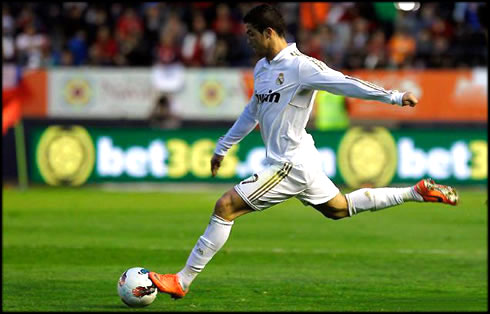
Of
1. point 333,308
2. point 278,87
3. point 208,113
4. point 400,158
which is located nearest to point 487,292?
point 333,308

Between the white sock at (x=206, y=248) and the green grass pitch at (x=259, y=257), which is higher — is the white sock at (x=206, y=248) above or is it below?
above

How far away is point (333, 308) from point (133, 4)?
17.3 metres

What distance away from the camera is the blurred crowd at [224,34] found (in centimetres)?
2292

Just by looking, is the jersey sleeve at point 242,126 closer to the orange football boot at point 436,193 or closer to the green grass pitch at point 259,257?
the green grass pitch at point 259,257

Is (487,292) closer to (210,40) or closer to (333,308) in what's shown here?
(333,308)

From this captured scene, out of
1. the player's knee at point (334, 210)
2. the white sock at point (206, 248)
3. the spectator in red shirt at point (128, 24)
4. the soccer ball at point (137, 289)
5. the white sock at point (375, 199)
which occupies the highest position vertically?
the spectator in red shirt at point (128, 24)

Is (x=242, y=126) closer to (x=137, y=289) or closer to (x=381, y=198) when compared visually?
(x=381, y=198)

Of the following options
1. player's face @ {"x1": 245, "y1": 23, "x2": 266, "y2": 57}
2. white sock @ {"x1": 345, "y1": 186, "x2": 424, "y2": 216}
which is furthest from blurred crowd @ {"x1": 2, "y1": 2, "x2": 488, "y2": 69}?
player's face @ {"x1": 245, "y1": 23, "x2": 266, "y2": 57}

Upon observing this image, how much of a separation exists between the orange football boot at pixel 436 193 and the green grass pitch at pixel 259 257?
2.86ft

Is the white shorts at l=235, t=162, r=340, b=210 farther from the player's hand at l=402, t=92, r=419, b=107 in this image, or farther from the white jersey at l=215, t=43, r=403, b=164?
the player's hand at l=402, t=92, r=419, b=107

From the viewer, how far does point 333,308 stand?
27.0 feet

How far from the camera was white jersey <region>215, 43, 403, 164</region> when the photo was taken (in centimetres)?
767

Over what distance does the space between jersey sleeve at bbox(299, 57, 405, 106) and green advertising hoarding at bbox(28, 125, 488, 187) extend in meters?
13.7

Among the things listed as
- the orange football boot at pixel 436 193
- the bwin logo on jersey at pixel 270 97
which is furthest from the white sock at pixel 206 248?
the orange football boot at pixel 436 193
